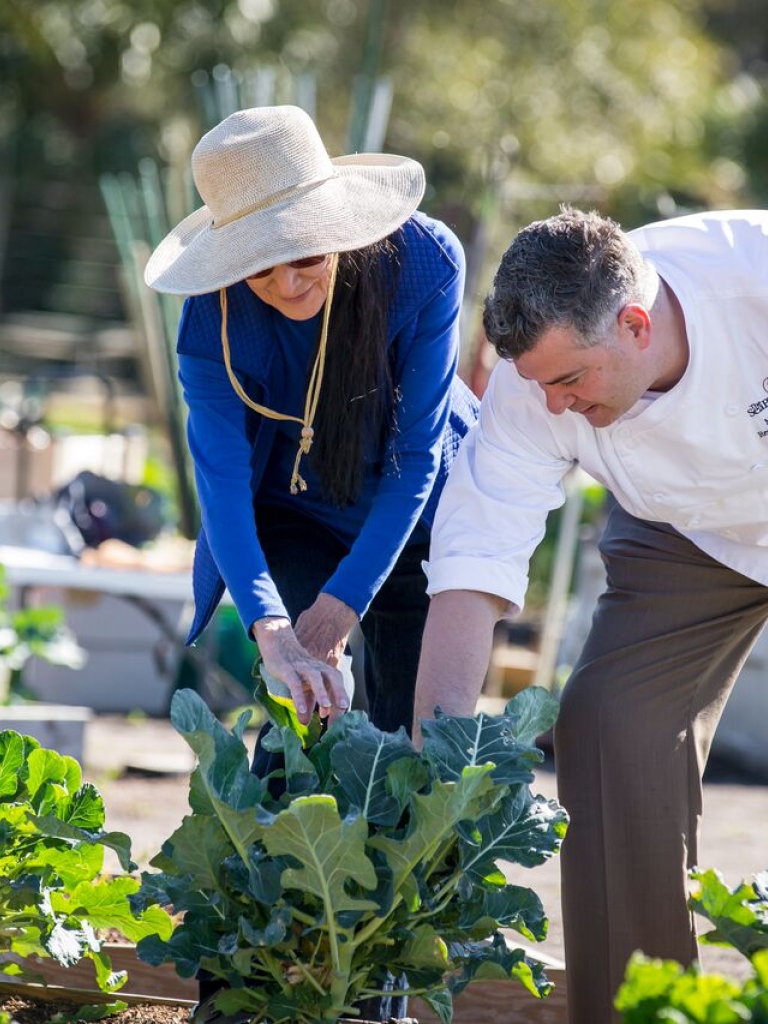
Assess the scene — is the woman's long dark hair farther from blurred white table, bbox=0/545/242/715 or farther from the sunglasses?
blurred white table, bbox=0/545/242/715

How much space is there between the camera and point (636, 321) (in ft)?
7.13

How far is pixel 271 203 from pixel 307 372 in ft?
0.95

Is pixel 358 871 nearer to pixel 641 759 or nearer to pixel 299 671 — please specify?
pixel 299 671

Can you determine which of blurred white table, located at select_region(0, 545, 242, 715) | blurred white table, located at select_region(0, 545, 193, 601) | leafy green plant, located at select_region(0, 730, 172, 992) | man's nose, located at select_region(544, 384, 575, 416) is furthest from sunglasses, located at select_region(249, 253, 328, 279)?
blurred white table, located at select_region(0, 545, 242, 715)

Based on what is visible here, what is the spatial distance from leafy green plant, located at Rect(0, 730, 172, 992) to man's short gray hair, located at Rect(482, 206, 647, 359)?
871 millimetres

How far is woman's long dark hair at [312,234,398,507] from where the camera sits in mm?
2436

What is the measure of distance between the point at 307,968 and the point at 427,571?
2.12 ft

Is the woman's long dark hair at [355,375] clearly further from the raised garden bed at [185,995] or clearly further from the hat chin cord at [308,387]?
the raised garden bed at [185,995]

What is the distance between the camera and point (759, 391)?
238cm

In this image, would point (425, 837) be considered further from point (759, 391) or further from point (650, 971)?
point (759, 391)

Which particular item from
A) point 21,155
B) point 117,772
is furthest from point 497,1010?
point 21,155

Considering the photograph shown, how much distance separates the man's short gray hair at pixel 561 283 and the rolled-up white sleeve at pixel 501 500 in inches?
9.3

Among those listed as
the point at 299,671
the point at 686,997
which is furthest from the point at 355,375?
the point at 686,997

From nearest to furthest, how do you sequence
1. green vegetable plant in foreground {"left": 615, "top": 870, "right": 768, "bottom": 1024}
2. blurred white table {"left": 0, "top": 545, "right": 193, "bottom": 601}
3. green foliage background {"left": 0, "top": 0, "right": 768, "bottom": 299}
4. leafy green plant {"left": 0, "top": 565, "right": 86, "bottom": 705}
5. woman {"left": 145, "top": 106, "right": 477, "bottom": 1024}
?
green vegetable plant in foreground {"left": 615, "top": 870, "right": 768, "bottom": 1024}
woman {"left": 145, "top": 106, "right": 477, "bottom": 1024}
leafy green plant {"left": 0, "top": 565, "right": 86, "bottom": 705}
blurred white table {"left": 0, "top": 545, "right": 193, "bottom": 601}
green foliage background {"left": 0, "top": 0, "right": 768, "bottom": 299}
